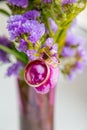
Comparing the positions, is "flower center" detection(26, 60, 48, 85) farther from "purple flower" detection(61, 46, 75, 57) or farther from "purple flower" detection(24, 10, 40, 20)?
"purple flower" detection(61, 46, 75, 57)

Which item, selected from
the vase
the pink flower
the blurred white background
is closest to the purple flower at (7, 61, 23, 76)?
the vase

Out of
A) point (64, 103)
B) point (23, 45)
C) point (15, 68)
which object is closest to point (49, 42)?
point (23, 45)

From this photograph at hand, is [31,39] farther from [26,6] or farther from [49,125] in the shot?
[49,125]

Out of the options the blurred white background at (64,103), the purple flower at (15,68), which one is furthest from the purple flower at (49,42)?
the blurred white background at (64,103)

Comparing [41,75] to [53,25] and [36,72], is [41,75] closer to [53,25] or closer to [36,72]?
[36,72]

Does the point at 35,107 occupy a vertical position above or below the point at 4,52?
below

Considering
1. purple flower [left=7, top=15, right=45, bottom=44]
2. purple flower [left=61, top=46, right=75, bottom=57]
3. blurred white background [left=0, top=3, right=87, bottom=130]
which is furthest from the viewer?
blurred white background [left=0, top=3, right=87, bottom=130]

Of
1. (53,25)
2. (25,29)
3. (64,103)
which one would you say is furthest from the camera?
(64,103)
